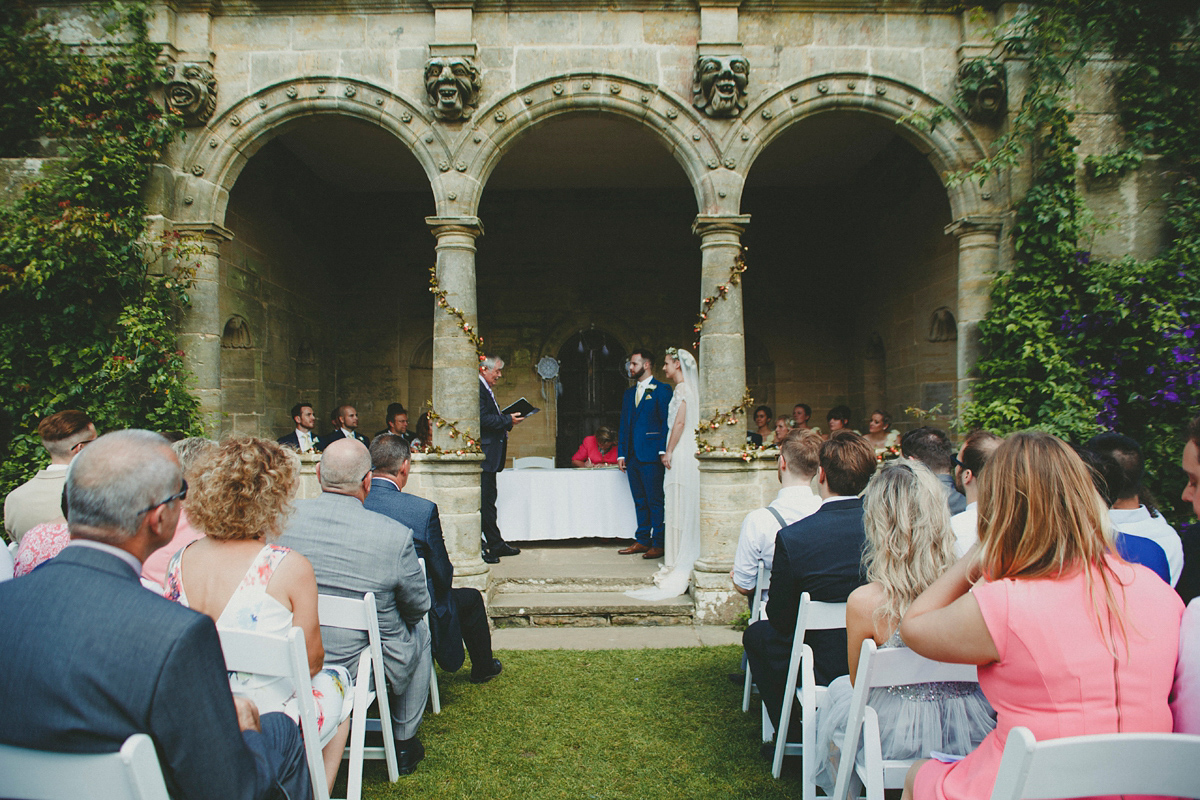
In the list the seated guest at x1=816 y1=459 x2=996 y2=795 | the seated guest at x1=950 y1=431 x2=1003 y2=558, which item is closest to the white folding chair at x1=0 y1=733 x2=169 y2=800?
the seated guest at x1=816 y1=459 x2=996 y2=795

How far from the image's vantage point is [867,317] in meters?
10.2

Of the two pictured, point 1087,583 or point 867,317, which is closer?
point 1087,583

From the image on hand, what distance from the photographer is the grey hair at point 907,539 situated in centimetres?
223

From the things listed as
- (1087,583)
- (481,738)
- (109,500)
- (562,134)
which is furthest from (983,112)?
(109,500)

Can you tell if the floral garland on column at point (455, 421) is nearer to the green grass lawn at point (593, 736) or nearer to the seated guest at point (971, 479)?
the green grass lawn at point (593, 736)

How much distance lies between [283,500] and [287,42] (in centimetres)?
541

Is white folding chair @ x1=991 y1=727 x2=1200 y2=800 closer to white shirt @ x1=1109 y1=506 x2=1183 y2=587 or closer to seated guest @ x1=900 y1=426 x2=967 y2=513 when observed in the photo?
white shirt @ x1=1109 y1=506 x2=1183 y2=587

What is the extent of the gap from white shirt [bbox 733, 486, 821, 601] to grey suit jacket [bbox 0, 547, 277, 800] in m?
2.63

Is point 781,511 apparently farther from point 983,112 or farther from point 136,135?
point 136,135

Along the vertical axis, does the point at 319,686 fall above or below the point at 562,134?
below

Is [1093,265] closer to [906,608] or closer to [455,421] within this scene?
[906,608]

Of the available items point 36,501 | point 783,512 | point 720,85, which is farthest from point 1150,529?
point 36,501

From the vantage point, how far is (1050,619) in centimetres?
158

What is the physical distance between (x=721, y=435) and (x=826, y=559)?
10.4ft
